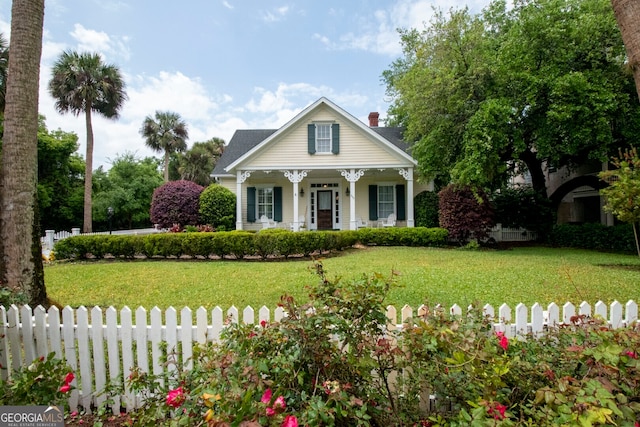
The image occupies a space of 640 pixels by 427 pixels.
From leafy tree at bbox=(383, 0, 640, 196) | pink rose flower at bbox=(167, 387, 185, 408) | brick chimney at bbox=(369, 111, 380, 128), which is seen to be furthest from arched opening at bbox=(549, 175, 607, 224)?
pink rose flower at bbox=(167, 387, 185, 408)

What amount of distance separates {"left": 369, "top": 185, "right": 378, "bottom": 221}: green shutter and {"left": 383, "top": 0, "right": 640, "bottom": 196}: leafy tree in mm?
3905

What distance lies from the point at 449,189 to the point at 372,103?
1214 cm

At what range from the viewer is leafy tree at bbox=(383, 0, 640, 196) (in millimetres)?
10555

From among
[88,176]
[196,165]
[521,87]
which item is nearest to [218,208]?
[88,176]

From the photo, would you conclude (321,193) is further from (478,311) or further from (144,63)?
(478,311)

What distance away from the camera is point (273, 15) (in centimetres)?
1235

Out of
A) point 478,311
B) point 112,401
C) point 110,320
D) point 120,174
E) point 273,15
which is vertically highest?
point 273,15

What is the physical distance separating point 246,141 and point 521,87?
14423 mm

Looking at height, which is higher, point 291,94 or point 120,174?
point 291,94

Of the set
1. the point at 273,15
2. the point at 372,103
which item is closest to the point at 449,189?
the point at 273,15

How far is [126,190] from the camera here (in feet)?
90.7

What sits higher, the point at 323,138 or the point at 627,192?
the point at 323,138

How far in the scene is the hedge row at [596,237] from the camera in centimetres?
1196

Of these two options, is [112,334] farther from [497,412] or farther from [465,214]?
[465,214]
